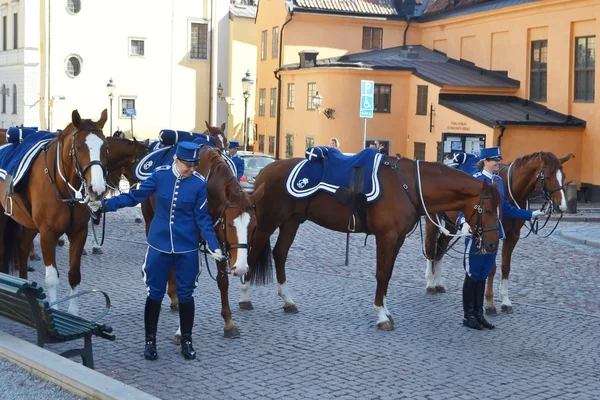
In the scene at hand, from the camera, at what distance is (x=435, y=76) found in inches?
1415

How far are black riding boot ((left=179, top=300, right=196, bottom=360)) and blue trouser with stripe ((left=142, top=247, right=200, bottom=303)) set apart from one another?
87mm

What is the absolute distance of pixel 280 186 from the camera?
10820mm

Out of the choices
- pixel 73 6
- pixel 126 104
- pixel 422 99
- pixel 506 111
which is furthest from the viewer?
pixel 126 104

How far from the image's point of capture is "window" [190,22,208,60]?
2270 inches

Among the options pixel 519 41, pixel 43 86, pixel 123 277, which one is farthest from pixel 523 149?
pixel 43 86

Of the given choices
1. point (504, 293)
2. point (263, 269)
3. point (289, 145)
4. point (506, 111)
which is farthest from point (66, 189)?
point (289, 145)

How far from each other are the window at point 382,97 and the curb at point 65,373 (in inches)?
1209

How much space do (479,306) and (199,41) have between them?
49.7m

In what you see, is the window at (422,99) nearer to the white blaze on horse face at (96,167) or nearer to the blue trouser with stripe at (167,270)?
the white blaze on horse face at (96,167)

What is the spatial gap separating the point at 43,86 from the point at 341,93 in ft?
83.0

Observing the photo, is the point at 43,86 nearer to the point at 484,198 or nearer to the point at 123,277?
the point at 123,277

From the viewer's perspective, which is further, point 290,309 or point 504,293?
point 504,293

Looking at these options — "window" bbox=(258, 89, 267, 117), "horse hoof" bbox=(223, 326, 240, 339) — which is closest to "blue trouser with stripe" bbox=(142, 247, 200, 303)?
"horse hoof" bbox=(223, 326, 240, 339)

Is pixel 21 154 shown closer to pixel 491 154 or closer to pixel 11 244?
pixel 11 244
